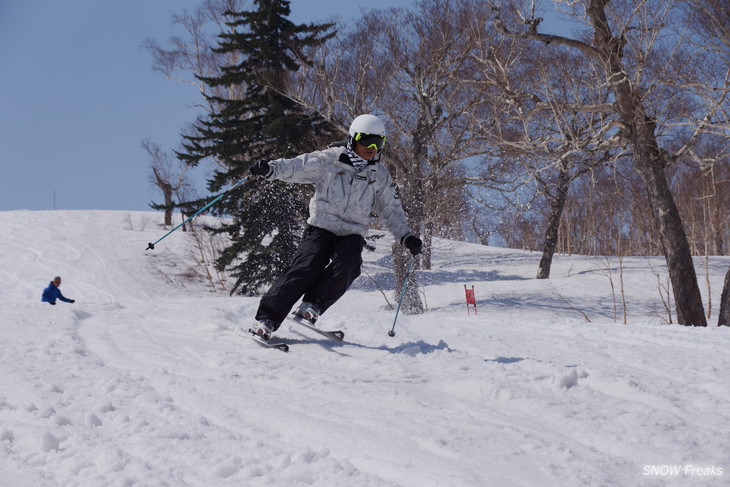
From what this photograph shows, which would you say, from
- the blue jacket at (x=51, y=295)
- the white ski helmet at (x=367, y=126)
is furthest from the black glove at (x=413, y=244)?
the blue jacket at (x=51, y=295)

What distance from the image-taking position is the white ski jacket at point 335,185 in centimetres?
409

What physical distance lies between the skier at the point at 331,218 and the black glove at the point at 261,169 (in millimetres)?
60

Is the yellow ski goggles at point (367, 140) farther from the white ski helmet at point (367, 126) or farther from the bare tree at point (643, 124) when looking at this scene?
the bare tree at point (643, 124)

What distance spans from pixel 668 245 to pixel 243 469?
341 inches

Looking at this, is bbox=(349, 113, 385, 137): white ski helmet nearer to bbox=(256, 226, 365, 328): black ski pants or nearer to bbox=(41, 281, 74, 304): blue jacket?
bbox=(256, 226, 365, 328): black ski pants

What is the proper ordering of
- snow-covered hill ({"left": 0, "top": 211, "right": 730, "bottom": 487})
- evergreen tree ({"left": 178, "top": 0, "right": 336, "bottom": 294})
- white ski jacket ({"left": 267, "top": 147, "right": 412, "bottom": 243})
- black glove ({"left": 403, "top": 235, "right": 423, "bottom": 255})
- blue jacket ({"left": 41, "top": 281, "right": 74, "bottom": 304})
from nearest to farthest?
snow-covered hill ({"left": 0, "top": 211, "right": 730, "bottom": 487}) → white ski jacket ({"left": 267, "top": 147, "right": 412, "bottom": 243}) → black glove ({"left": 403, "top": 235, "right": 423, "bottom": 255}) → blue jacket ({"left": 41, "top": 281, "right": 74, "bottom": 304}) → evergreen tree ({"left": 178, "top": 0, "right": 336, "bottom": 294})

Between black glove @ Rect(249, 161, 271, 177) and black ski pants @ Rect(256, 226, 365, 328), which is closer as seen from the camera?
black glove @ Rect(249, 161, 271, 177)

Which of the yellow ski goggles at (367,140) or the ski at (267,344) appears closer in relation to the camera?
the ski at (267,344)

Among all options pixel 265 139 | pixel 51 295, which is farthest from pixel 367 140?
pixel 265 139

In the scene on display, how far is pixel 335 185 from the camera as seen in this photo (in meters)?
4.15

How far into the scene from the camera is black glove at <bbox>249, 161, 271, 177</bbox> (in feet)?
12.6

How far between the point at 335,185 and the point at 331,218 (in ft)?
0.82

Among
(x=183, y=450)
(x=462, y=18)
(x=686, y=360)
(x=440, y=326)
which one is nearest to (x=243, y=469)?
(x=183, y=450)

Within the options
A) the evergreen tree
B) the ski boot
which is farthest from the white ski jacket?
the evergreen tree
